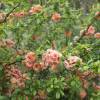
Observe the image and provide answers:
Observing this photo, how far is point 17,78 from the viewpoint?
4277mm

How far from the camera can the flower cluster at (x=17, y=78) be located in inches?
166

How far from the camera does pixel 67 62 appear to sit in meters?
4.06

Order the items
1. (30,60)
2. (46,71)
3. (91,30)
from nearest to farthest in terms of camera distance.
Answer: (30,60)
(46,71)
(91,30)

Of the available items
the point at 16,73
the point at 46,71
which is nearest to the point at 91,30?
the point at 46,71

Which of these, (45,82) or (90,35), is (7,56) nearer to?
(45,82)

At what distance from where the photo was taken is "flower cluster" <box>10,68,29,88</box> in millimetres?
4207

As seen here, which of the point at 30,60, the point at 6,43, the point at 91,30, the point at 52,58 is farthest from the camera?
the point at 91,30

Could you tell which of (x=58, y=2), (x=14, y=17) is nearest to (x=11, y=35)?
(x=14, y=17)

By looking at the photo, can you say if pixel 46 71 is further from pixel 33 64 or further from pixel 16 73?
pixel 16 73

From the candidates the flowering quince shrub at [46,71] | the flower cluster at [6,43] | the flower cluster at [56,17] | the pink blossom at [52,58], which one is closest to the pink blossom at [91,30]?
the flowering quince shrub at [46,71]

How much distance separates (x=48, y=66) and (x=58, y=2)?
1.77m

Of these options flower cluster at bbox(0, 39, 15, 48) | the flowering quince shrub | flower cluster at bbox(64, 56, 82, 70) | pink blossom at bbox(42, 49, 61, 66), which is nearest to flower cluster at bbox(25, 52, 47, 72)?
the flowering quince shrub

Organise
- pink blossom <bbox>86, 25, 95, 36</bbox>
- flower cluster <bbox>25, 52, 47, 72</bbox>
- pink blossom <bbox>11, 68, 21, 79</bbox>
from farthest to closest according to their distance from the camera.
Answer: pink blossom <bbox>86, 25, 95, 36</bbox> → pink blossom <bbox>11, 68, 21, 79</bbox> → flower cluster <bbox>25, 52, 47, 72</bbox>

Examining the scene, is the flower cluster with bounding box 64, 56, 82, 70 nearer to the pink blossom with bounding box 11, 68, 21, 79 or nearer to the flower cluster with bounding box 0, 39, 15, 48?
the pink blossom with bounding box 11, 68, 21, 79
